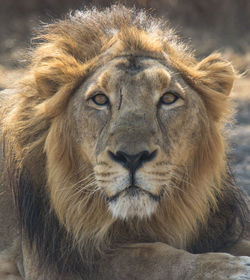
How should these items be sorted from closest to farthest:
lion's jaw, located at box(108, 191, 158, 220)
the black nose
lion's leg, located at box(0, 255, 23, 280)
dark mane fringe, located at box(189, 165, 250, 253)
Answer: the black nose
lion's jaw, located at box(108, 191, 158, 220)
dark mane fringe, located at box(189, 165, 250, 253)
lion's leg, located at box(0, 255, 23, 280)

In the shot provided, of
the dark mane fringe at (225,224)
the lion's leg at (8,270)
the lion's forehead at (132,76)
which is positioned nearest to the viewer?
the lion's forehead at (132,76)

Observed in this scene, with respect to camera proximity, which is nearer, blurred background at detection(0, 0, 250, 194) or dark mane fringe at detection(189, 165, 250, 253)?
dark mane fringe at detection(189, 165, 250, 253)

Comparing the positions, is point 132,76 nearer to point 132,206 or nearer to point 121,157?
point 121,157

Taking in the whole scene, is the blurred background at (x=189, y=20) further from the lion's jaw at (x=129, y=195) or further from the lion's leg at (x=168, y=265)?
the lion's jaw at (x=129, y=195)

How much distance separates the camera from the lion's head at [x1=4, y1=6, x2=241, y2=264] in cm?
381

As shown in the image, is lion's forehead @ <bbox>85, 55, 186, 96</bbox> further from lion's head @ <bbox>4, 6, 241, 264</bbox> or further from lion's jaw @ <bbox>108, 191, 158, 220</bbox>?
lion's jaw @ <bbox>108, 191, 158, 220</bbox>

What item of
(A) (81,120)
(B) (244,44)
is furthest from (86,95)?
(B) (244,44)

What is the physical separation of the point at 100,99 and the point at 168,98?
1.31 ft

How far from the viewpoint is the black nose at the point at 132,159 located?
3596mm

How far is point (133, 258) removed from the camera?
4.01 meters

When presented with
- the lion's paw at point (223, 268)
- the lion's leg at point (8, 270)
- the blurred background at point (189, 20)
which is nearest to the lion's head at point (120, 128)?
the lion's paw at point (223, 268)

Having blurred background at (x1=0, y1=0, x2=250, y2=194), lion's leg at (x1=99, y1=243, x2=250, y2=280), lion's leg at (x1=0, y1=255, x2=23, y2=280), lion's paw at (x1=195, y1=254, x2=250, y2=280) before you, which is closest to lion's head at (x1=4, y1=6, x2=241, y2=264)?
lion's leg at (x1=99, y1=243, x2=250, y2=280)

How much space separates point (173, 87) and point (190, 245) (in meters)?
1.05

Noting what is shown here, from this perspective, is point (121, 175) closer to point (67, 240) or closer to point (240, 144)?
point (67, 240)
